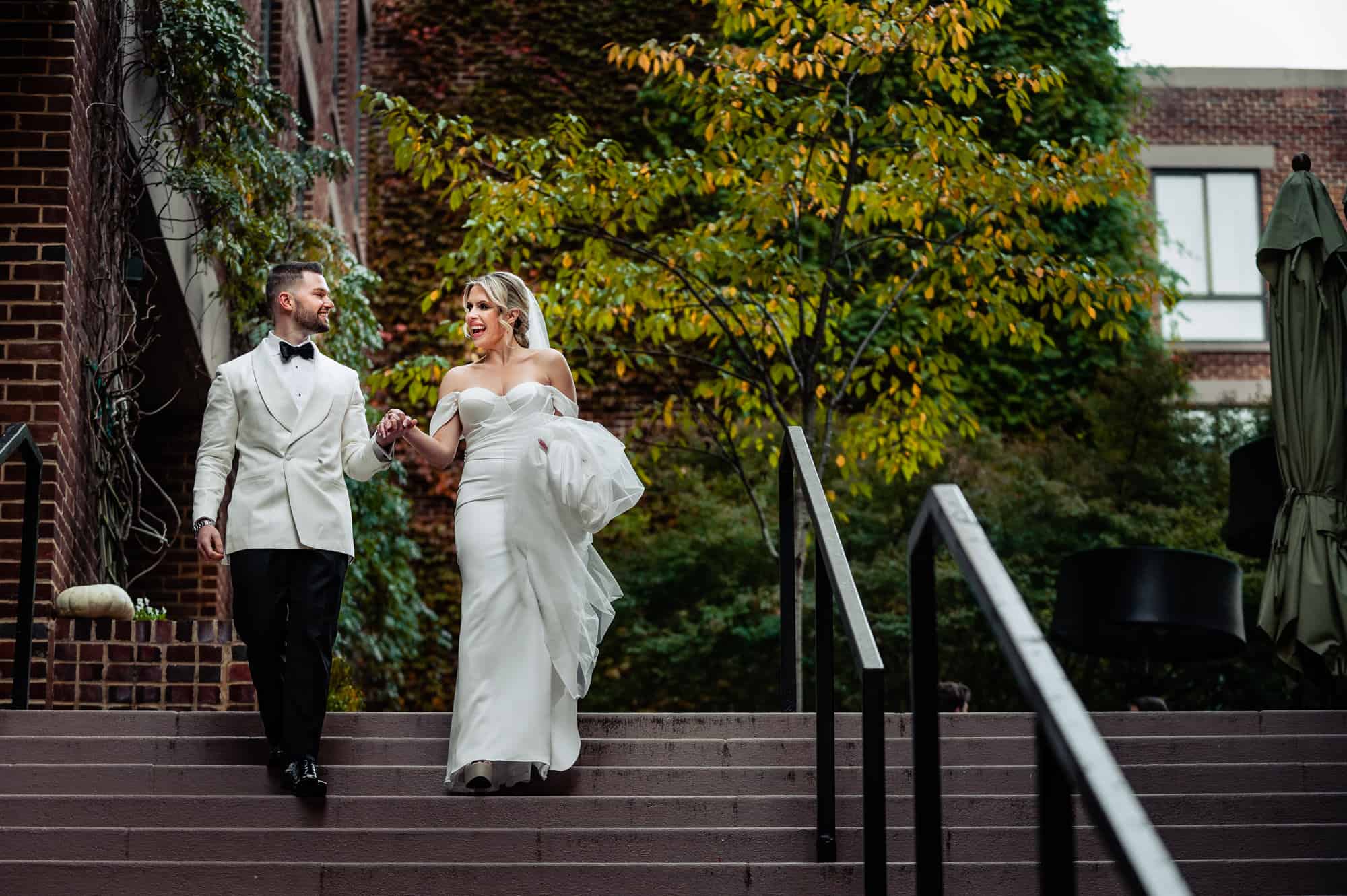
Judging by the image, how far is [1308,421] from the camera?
704 cm

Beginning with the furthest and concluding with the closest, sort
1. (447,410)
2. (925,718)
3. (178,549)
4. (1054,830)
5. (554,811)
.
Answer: (178,549)
(447,410)
(554,811)
(925,718)
(1054,830)

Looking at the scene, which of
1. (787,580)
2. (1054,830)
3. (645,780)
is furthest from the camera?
(787,580)

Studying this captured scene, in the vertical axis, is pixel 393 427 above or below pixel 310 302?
below

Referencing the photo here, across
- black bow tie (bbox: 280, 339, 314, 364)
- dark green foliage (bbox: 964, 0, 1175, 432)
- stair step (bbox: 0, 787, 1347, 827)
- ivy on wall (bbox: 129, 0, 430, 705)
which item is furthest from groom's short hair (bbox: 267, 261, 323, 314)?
dark green foliage (bbox: 964, 0, 1175, 432)

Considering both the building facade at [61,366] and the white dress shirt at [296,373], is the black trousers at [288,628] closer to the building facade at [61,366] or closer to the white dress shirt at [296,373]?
the white dress shirt at [296,373]

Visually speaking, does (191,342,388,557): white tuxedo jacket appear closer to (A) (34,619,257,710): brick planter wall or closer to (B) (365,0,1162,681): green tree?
(A) (34,619,257,710): brick planter wall

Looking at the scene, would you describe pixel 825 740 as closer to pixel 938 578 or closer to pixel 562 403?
pixel 562 403

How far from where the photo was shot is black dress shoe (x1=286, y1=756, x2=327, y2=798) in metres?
5.65

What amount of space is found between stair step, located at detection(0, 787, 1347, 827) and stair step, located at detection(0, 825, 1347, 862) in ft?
0.71

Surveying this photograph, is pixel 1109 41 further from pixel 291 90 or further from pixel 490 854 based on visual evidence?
pixel 490 854

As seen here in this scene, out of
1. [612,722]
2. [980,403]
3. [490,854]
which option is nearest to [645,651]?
[980,403]

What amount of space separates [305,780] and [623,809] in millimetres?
1021

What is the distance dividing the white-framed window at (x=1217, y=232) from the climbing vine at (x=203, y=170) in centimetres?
1306

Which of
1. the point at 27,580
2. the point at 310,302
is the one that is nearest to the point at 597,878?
the point at 310,302
